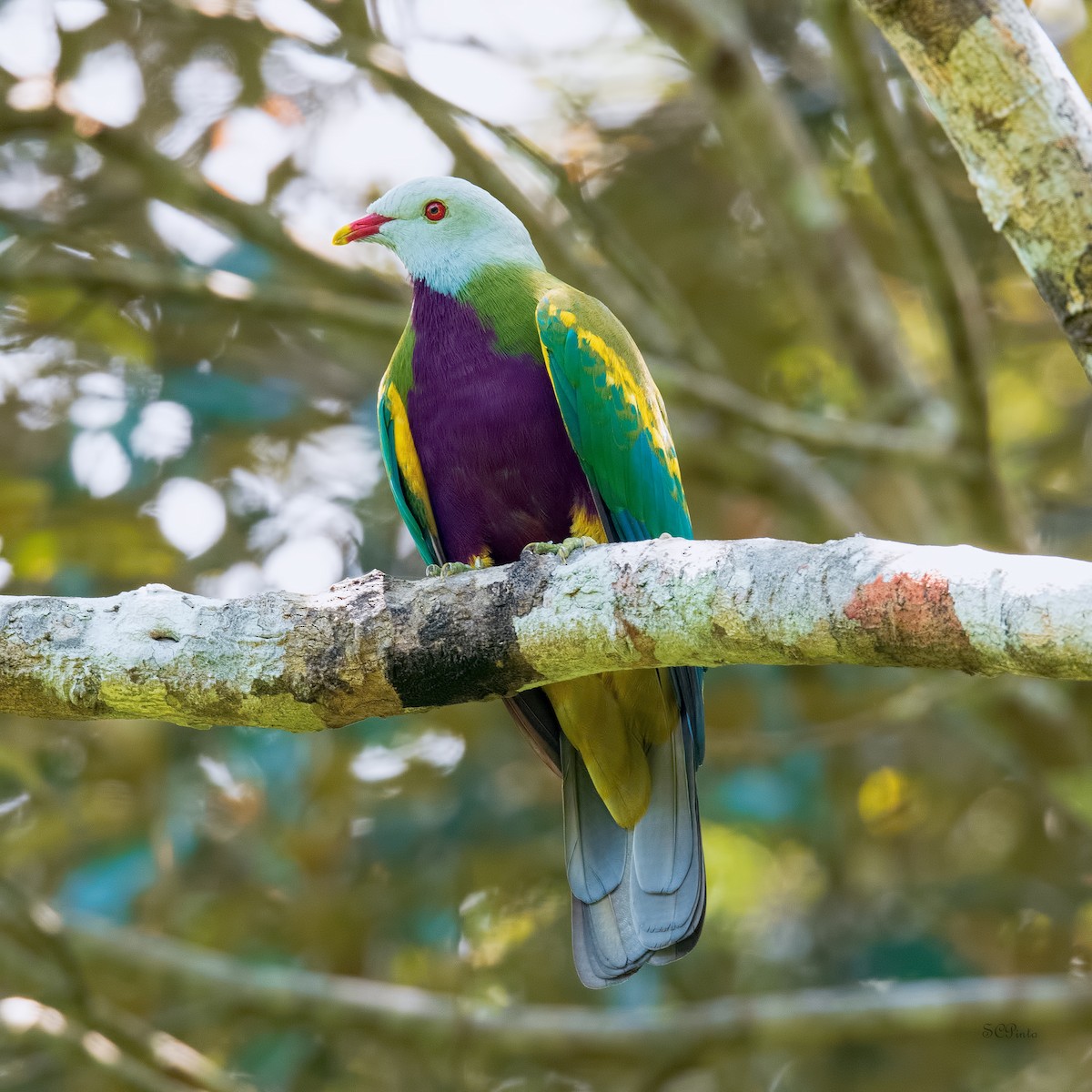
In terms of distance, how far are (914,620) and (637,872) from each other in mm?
1815

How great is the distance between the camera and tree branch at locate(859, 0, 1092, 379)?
3.02m

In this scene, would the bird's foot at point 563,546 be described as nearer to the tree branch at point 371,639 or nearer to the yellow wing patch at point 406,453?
the tree branch at point 371,639

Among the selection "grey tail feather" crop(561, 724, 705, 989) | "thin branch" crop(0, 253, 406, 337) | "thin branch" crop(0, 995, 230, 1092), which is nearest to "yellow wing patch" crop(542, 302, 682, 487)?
"grey tail feather" crop(561, 724, 705, 989)

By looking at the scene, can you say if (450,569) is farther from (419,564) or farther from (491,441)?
(419,564)

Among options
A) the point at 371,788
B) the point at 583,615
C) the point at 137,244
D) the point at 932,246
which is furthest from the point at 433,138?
the point at 583,615

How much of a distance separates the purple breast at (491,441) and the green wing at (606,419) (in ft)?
0.40

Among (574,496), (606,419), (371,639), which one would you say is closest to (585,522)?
(574,496)

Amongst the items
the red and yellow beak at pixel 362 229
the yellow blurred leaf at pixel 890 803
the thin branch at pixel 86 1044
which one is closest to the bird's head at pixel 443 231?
the red and yellow beak at pixel 362 229

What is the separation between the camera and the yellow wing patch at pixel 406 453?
4.41 metres

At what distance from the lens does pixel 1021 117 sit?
306 cm

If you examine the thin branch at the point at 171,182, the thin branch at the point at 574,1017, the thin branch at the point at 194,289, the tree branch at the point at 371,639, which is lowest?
the thin branch at the point at 574,1017

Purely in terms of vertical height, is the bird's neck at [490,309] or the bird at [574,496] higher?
the bird's neck at [490,309]

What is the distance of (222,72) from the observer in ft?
22.6

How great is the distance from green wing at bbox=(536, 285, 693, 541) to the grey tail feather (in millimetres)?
667
